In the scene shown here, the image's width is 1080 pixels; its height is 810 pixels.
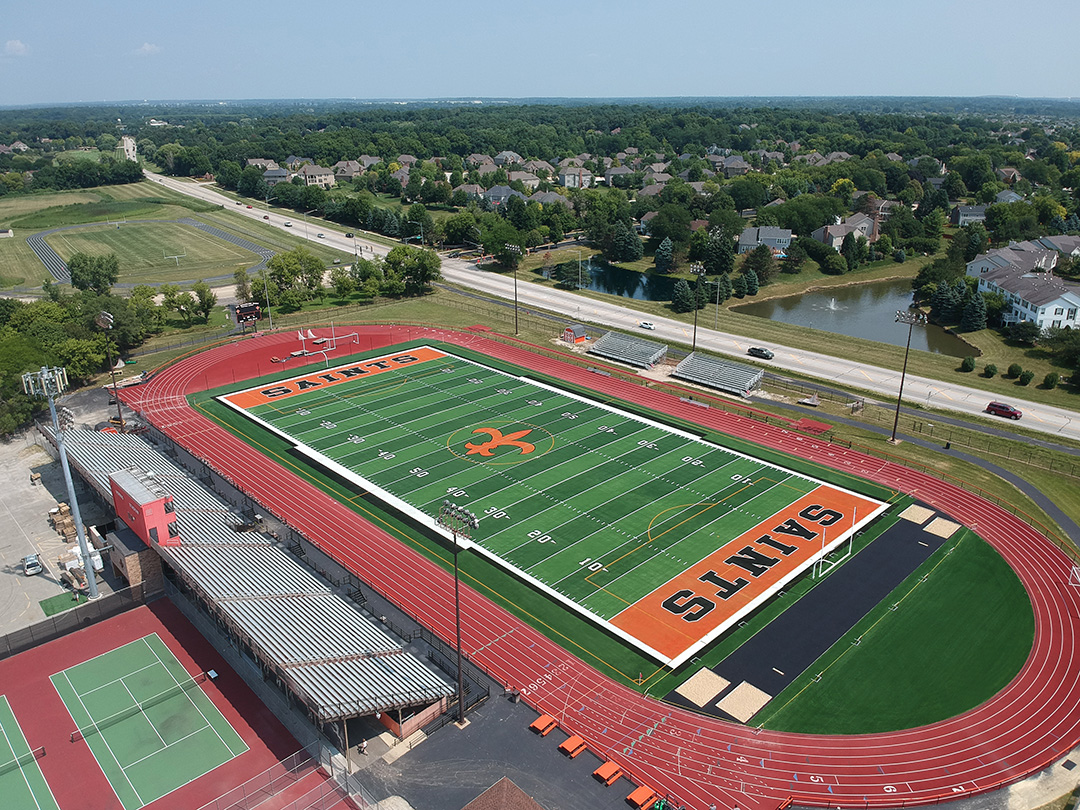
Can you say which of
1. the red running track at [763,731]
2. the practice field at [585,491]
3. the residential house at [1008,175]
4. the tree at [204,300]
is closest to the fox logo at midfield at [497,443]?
the practice field at [585,491]

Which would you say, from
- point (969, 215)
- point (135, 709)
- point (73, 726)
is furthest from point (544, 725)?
point (969, 215)

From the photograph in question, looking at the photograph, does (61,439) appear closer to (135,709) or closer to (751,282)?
(135,709)

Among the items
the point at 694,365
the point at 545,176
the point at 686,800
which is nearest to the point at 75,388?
the point at 694,365

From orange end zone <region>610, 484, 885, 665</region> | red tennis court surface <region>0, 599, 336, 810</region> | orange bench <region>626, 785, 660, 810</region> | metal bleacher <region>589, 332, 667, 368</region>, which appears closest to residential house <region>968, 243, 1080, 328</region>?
metal bleacher <region>589, 332, 667, 368</region>

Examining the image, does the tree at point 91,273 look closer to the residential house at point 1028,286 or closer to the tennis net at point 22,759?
the tennis net at point 22,759

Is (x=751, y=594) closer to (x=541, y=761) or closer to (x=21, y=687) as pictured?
(x=541, y=761)
